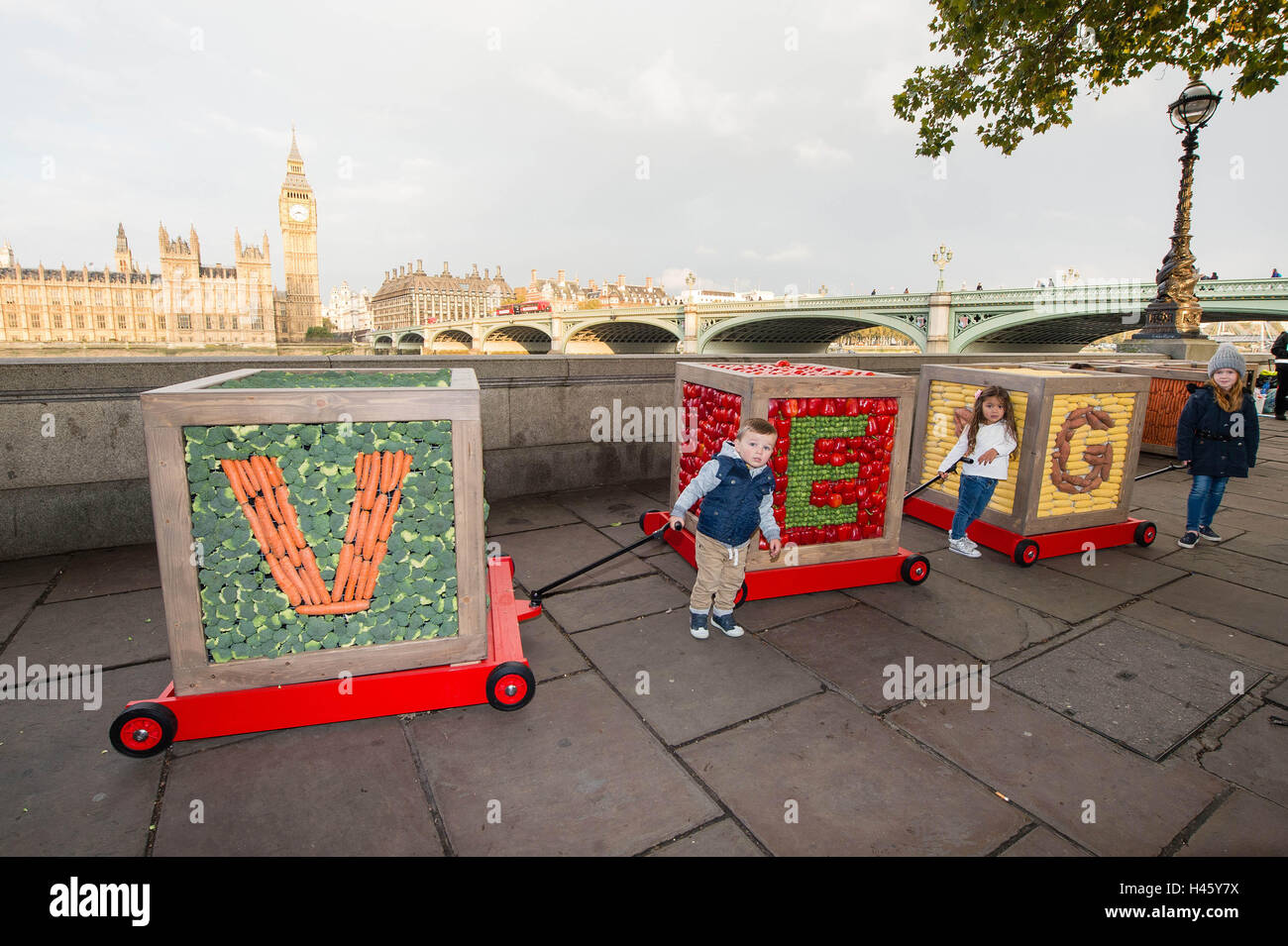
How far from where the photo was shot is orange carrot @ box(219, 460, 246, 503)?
2764 millimetres

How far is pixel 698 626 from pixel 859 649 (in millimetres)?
911

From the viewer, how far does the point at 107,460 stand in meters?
5.31

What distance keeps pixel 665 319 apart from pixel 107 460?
149 feet

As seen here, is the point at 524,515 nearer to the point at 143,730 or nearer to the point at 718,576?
the point at 718,576

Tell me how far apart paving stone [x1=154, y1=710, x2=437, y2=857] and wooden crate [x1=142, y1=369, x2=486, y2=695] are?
284 millimetres

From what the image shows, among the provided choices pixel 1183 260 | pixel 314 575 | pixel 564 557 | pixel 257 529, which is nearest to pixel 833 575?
pixel 564 557

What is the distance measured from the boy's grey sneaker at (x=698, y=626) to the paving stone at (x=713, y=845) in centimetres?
152

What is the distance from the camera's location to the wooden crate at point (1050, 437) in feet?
17.7

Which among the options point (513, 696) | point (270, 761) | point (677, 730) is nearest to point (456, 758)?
point (513, 696)

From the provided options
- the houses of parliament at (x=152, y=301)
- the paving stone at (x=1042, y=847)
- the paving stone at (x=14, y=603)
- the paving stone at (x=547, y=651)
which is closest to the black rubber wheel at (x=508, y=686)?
the paving stone at (x=547, y=651)

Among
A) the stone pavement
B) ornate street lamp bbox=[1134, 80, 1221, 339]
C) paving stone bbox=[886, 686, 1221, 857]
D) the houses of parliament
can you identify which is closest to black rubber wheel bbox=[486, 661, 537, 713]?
the stone pavement

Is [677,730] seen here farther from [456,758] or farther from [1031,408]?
[1031,408]
